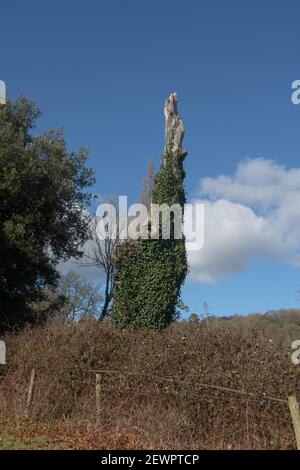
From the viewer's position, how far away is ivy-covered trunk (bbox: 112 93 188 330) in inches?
723

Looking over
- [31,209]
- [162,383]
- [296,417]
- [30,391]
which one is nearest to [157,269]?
[31,209]

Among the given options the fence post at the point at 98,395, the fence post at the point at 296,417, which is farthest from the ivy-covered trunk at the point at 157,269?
the fence post at the point at 296,417

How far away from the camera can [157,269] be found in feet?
61.3

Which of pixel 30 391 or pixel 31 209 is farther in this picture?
pixel 31 209

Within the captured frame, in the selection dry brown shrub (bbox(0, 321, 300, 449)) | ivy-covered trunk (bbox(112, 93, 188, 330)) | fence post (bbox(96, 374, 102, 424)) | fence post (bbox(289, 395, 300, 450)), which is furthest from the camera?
ivy-covered trunk (bbox(112, 93, 188, 330))

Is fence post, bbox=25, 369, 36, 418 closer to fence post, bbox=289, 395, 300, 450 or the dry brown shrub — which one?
the dry brown shrub

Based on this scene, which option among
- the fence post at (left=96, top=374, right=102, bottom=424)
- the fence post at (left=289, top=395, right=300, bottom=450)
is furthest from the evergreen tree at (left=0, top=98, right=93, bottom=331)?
the fence post at (left=289, top=395, right=300, bottom=450)

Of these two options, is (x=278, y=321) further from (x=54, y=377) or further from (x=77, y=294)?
(x=77, y=294)

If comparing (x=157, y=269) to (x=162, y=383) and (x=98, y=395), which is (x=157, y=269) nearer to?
(x=98, y=395)

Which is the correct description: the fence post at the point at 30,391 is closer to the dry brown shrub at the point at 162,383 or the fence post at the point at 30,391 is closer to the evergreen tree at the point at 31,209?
the dry brown shrub at the point at 162,383

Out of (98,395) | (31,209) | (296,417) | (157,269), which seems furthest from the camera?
(31,209)

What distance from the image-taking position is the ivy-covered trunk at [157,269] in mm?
18359

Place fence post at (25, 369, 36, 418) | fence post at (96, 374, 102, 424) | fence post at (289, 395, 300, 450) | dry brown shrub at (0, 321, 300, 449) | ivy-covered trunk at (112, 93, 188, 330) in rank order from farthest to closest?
ivy-covered trunk at (112, 93, 188, 330) < fence post at (25, 369, 36, 418) < fence post at (96, 374, 102, 424) < dry brown shrub at (0, 321, 300, 449) < fence post at (289, 395, 300, 450)
